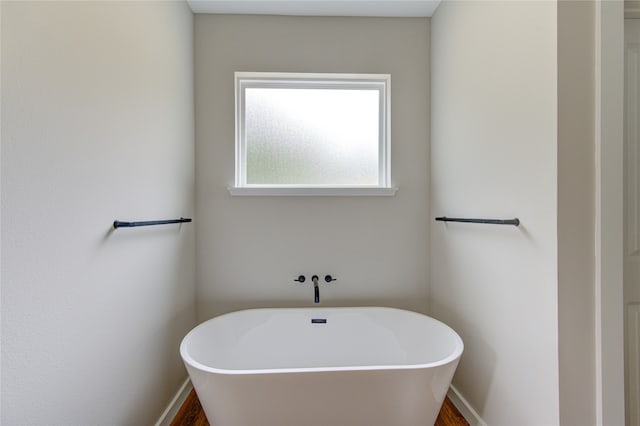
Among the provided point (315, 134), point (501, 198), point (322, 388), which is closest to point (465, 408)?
point (322, 388)

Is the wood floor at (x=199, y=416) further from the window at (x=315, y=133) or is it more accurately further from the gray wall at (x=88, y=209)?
the window at (x=315, y=133)

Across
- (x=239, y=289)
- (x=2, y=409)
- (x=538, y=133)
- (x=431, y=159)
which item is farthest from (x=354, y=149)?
(x=2, y=409)

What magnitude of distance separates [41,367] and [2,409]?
0.12 m

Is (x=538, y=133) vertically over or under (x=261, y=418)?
over

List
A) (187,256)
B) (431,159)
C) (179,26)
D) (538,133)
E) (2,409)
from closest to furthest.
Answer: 1. (2,409)
2. (538,133)
3. (179,26)
4. (187,256)
5. (431,159)

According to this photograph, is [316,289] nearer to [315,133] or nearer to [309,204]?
[309,204]

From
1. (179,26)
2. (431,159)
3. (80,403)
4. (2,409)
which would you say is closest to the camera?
(2,409)

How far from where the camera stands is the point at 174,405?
5.33 ft

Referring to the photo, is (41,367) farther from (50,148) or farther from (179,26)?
(179,26)

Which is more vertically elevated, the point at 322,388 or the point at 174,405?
the point at 322,388

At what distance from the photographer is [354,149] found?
82.2 inches

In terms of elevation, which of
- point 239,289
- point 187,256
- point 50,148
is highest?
point 50,148

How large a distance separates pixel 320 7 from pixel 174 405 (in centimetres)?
262

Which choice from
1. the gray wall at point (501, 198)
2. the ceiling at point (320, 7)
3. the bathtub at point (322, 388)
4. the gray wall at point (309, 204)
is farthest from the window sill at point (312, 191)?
the ceiling at point (320, 7)
